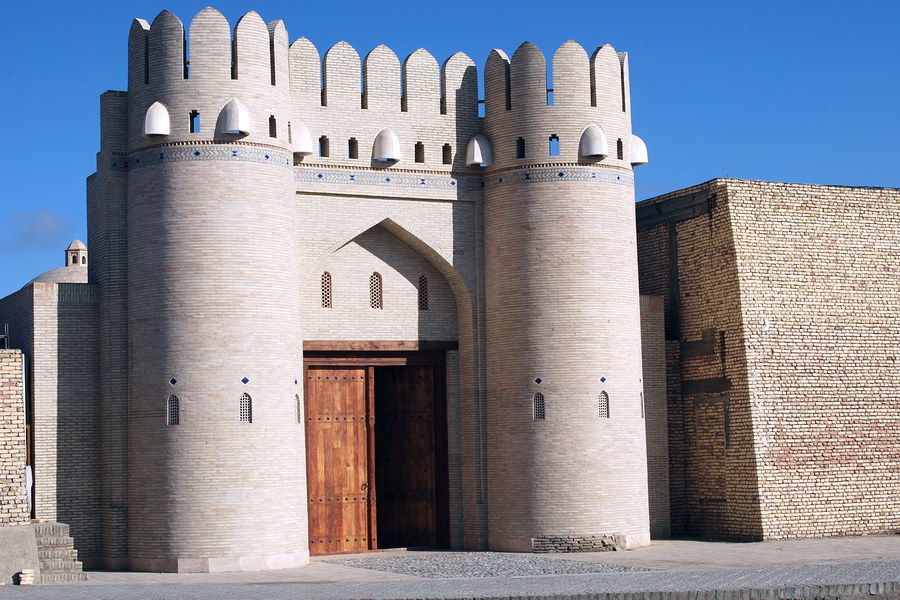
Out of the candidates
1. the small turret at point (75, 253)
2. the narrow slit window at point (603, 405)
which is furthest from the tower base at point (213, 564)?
the small turret at point (75, 253)

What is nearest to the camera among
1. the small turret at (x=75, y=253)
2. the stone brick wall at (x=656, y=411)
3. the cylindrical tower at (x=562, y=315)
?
the cylindrical tower at (x=562, y=315)

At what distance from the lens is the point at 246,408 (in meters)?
17.2

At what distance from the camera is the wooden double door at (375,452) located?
19.2 metres

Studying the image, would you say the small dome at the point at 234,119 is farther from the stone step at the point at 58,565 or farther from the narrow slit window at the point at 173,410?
the stone step at the point at 58,565

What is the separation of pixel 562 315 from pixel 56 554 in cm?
702

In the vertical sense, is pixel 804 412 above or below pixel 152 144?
below

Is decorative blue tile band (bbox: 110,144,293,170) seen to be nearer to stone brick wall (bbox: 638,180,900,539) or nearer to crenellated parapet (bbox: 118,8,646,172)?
crenellated parapet (bbox: 118,8,646,172)

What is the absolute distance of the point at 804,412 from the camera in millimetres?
20000

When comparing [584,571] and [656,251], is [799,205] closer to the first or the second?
[656,251]

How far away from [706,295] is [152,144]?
807 cm

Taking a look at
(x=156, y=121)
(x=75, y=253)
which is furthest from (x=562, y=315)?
(x=75, y=253)

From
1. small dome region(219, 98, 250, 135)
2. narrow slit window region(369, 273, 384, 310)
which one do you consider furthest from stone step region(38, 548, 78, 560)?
narrow slit window region(369, 273, 384, 310)

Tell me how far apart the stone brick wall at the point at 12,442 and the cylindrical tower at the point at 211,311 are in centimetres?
130

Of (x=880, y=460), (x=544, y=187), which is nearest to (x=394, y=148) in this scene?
(x=544, y=187)
